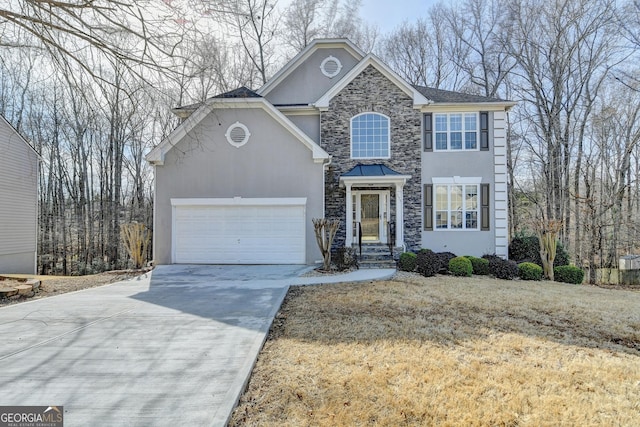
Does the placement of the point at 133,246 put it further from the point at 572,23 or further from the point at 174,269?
the point at 572,23

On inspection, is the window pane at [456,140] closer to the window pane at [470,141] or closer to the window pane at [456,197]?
the window pane at [470,141]

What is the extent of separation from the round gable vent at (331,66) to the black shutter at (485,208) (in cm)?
809

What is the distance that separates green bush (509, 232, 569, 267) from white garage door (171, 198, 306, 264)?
8627mm

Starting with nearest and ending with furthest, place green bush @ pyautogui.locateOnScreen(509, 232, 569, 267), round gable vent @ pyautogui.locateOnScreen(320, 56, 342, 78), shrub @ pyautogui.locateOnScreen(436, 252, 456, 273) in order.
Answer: shrub @ pyautogui.locateOnScreen(436, 252, 456, 273) → green bush @ pyautogui.locateOnScreen(509, 232, 569, 267) → round gable vent @ pyautogui.locateOnScreen(320, 56, 342, 78)

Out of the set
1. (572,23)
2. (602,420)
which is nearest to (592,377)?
(602,420)

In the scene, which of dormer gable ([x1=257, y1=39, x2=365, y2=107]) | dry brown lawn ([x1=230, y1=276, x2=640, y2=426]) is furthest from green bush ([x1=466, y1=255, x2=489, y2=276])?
dormer gable ([x1=257, y1=39, x2=365, y2=107])

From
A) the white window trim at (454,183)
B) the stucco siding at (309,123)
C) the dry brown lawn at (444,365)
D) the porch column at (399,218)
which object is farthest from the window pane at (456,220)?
the dry brown lawn at (444,365)

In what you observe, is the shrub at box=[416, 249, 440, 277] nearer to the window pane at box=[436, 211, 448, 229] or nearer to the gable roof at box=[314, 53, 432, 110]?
the window pane at box=[436, 211, 448, 229]

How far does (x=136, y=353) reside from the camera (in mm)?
4484

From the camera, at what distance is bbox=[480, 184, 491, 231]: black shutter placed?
13.9 metres

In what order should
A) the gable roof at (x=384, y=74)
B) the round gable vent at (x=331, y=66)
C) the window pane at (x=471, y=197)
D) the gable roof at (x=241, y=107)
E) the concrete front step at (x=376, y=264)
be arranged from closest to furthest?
the concrete front step at (x=376, y=264) → the gable roof at (x=241, y=107) → the gable roof at (x=384, y=74) → the window pane at (x=471, y=197) → the round gable vent at (x=331, y=66)

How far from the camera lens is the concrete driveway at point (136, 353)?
332cm

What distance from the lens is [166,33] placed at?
269 inches

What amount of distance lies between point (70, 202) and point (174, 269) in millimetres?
16261
